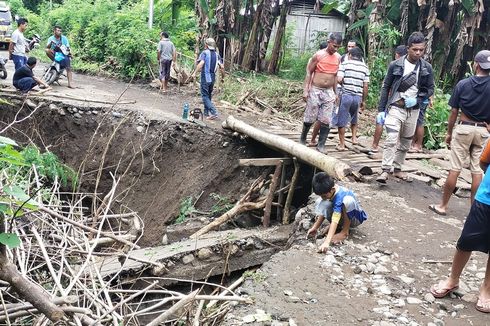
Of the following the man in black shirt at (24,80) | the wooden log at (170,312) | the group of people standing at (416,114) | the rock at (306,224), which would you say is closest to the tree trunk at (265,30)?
the group of people standing at (416,114)

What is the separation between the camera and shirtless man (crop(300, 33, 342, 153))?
23.7 ft

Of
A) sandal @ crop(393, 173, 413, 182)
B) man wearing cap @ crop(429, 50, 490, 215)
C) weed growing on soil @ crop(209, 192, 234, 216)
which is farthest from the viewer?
weed growing on soil @ crop(209, 192, 234, 216)

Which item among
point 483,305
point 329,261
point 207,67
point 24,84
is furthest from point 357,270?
point 24,84

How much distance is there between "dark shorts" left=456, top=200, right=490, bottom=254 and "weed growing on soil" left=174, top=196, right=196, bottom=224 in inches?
226

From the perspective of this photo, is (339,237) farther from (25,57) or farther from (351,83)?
(25,57)

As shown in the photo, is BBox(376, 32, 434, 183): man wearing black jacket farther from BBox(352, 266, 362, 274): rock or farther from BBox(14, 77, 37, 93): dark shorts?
BBox(14, 77, 37, 93): dark shorts

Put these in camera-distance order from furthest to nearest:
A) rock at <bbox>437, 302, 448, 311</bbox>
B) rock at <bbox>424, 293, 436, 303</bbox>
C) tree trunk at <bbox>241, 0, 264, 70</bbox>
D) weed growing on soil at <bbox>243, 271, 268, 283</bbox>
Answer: tree trunk at <bbox>241, 0, 264, 70</bbox> < weed growing on soil at <bbox>243, 271, 268, 283</bbox> < rock at <bbox>424, 293, 436, 303</bbox> < rock at <bbox>437, 302, 448, 311</bbox>

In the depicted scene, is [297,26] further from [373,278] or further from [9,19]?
[373,278]

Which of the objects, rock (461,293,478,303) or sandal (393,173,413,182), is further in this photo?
sandal (393,173,413,182)

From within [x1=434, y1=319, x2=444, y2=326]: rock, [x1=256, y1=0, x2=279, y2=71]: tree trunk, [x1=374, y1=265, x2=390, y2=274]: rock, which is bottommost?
[x1=374, y1=265, x2=390, y2=274]: rock

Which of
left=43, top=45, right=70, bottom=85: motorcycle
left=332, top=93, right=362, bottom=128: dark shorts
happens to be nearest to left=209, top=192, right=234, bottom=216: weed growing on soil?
left=332, top=93, right=362, bottom=128: dark shorts

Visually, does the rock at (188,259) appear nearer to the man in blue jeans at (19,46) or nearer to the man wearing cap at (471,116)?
the man wearing cap at (471,116)

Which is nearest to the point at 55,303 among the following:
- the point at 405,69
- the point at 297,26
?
the point at 405,69

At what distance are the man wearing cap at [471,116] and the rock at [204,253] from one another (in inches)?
127
